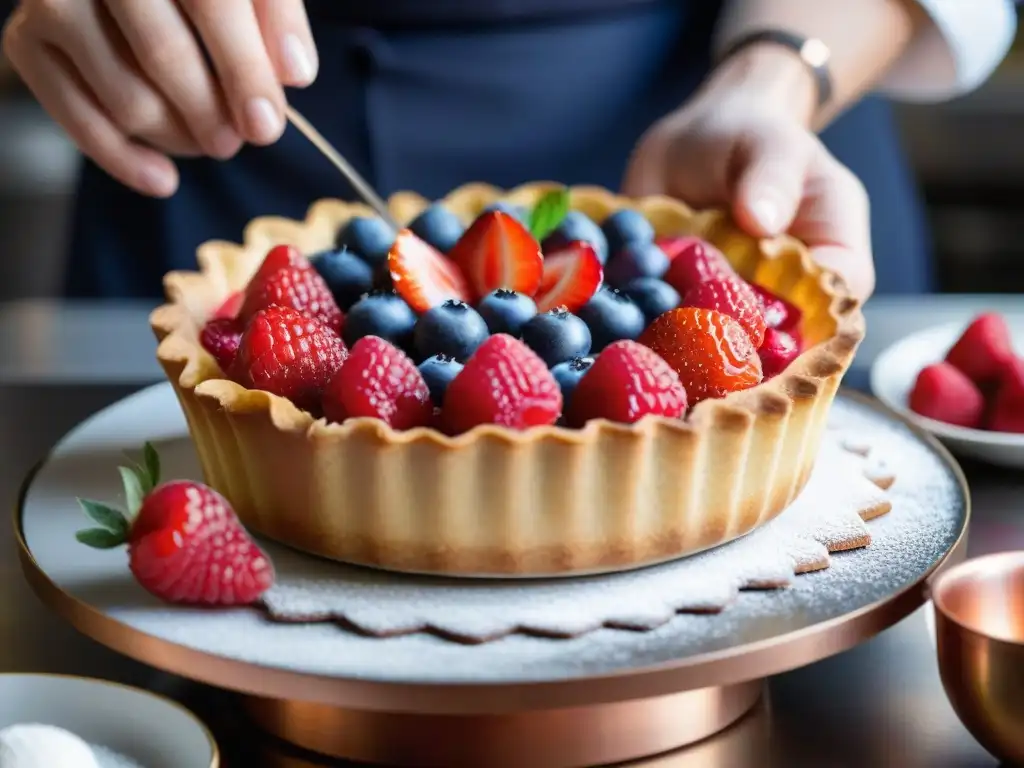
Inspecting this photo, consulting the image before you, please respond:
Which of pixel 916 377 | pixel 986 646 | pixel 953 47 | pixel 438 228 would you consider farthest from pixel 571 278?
pixel 953 47

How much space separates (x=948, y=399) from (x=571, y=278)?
0.53 m

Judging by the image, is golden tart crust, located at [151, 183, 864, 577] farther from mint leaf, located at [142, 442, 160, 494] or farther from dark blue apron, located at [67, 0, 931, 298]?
dark blue apron, located at [67, 0, 931, 298]

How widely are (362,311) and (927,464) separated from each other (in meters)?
0.60

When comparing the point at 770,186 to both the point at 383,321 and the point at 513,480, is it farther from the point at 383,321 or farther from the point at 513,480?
the point at 513,480

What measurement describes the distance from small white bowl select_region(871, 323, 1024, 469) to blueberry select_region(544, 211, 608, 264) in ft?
1.29

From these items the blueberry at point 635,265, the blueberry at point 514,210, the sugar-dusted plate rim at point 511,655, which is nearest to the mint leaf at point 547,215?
the blueberry at point 514,210

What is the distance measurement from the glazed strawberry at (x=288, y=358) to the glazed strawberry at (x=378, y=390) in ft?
0.19

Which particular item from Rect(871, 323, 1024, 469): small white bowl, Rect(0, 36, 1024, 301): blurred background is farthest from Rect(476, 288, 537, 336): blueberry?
Rect(0, 36, 1024, 301): blurred background

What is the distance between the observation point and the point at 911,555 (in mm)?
1266

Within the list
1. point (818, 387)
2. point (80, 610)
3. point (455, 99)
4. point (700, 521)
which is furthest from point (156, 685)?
point (455, 99)

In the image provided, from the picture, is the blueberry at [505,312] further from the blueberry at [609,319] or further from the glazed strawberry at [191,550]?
the glazed strawberry at [191,550]

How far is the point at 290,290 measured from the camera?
1.51 metres

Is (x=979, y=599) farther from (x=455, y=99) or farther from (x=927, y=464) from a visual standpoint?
(x=455, y=99)

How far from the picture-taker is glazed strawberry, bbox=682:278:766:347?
57.6 inches
